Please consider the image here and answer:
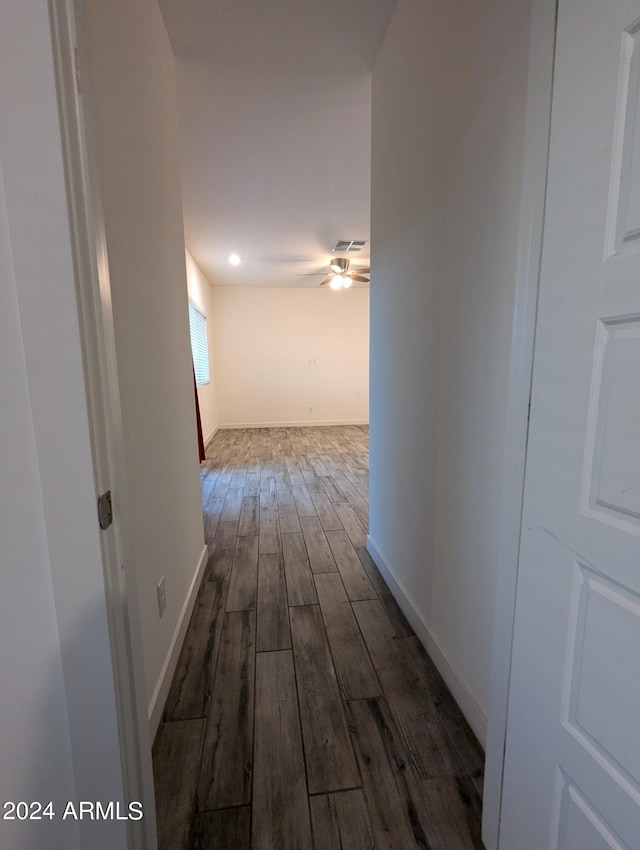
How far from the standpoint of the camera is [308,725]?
1278mm

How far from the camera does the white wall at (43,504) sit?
21.5 inches

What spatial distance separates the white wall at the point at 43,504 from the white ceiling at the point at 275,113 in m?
1.72

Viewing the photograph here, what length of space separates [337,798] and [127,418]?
1.22m

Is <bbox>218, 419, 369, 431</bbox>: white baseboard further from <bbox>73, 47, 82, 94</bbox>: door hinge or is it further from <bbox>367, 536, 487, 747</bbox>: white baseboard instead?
<bbox>73, 47, 82, 94</bbox>: door hinge

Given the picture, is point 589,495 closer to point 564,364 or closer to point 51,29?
point 564,364

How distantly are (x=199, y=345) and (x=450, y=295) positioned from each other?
4874mm

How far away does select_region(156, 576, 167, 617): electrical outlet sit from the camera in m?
1.37

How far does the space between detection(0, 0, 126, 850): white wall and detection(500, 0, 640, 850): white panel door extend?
0.82 metres

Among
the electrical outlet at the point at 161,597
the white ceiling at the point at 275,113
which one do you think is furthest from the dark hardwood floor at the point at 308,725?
the white ceiling at the point at 275,113

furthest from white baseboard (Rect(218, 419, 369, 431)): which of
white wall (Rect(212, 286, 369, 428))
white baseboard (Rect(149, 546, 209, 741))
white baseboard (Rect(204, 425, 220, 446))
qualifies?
white baseboard (Rect(149, 546, 209, 741))

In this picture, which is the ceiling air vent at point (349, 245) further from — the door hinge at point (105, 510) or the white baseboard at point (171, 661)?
the door hinge at point (105, 510)

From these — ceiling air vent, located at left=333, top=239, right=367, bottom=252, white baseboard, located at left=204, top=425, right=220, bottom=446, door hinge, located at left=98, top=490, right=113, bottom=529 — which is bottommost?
white baseboard, located at left=204, top=425, right=220, bottom=446

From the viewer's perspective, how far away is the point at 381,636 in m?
1.70

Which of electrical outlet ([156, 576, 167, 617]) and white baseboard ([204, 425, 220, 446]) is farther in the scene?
white baseboard ([204, 425, 220, 446])
